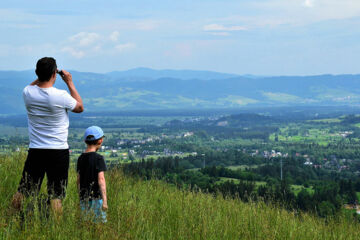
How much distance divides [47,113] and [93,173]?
738 mm

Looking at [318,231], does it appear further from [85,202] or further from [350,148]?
[350,148]

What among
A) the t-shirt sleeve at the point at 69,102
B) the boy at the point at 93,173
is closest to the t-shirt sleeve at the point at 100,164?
the boy at the point at 93,173

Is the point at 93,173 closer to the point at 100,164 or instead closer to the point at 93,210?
the point at 100,164

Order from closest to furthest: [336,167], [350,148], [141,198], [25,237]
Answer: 1. [25,237]
2. [141,198]
3. [336,167]
4. [350,148]

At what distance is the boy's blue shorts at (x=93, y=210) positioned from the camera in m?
4.23

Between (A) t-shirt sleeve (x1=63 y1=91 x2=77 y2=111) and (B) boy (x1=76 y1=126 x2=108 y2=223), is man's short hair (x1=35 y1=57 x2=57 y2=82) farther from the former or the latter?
(B) boy (x1=76 y1=126 x2=108 y2=223)

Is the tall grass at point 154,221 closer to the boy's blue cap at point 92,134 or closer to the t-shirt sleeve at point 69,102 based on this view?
the boy's blue cap at point 92,134

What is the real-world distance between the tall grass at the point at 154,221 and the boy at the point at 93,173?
0.18 meters

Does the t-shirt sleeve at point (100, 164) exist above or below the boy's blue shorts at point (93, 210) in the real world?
above

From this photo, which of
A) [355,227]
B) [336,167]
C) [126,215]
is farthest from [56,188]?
[336,167]

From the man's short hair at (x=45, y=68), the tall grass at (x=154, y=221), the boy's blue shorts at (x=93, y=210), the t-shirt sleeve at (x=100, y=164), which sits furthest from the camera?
the t-shirt sleeve at (x=100, y=164)

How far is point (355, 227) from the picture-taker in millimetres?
6125

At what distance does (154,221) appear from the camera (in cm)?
497

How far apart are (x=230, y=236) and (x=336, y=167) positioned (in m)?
89.1
